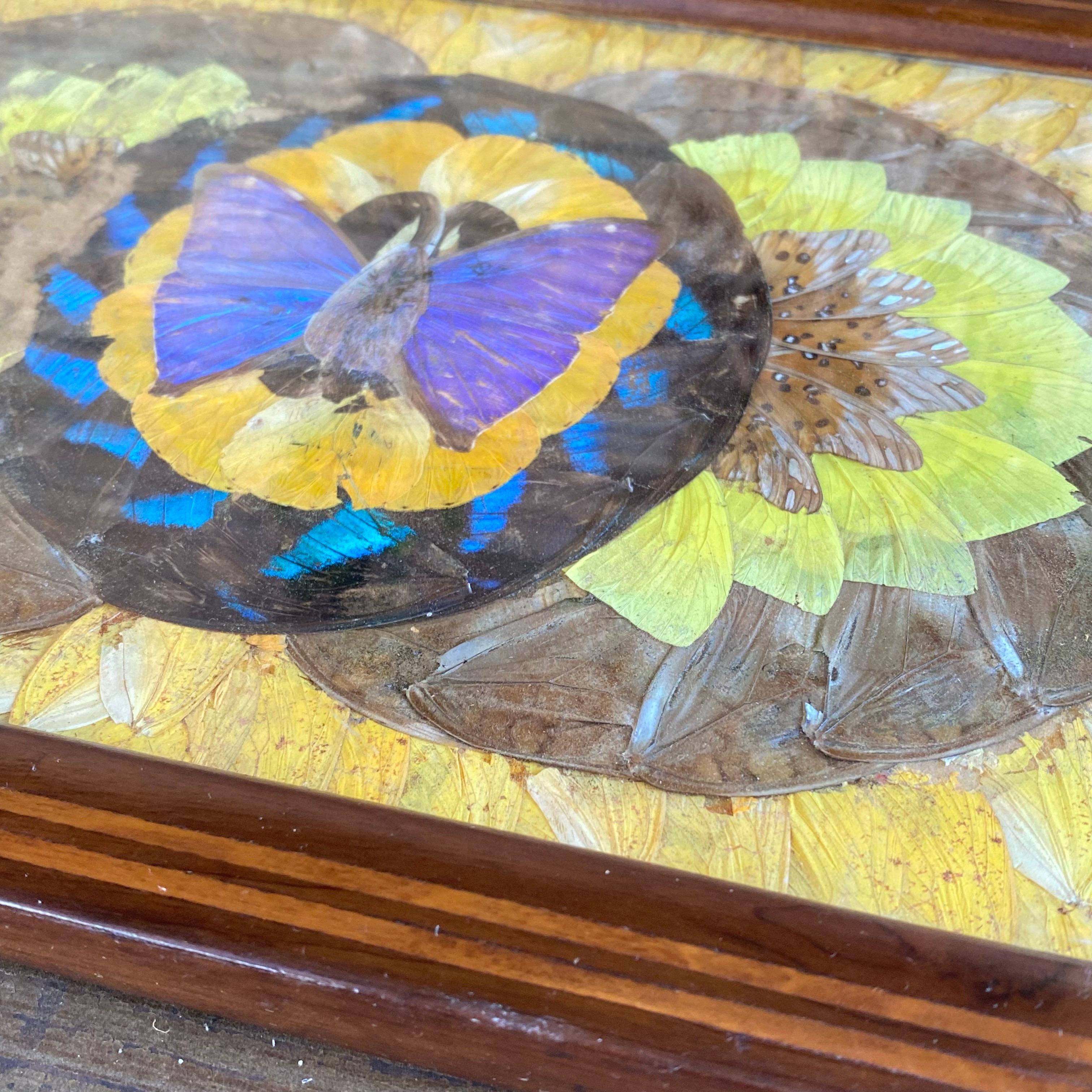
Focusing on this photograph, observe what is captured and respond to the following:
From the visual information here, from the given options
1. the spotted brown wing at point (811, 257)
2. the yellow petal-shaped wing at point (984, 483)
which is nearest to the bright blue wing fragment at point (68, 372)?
the spotted brown wing at point (811, 257)

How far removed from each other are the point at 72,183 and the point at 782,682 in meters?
1.28

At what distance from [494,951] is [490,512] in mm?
453

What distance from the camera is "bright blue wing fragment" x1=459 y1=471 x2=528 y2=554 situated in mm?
990

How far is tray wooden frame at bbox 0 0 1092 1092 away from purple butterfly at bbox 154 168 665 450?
1.58ft

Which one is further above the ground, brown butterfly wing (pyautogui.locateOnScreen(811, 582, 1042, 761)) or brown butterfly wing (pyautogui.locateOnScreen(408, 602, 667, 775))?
brown butterfly wing (pyautogui.locateOnScreen(811, 582, 1042, 761))

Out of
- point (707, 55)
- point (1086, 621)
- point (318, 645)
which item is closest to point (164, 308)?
point (318, 645)

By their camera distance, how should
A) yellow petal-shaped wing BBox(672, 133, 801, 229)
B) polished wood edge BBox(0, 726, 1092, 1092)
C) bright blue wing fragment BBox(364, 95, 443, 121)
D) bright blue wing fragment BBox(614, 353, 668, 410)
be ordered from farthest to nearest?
bright blue wing fragment BBox(364, 95, 443, 121), yellow petal-shaped wing BBox(672, 133, 801, 229), bright blue wing fragment BBox(614, 353, 668, 410), polished wood edge BBox(0, 726, 1092, 1092)

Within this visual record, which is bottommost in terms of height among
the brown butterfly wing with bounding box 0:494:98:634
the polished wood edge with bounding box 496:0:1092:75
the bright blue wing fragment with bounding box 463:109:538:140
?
the brown butterfly wing with bounding box 0:494:98:634

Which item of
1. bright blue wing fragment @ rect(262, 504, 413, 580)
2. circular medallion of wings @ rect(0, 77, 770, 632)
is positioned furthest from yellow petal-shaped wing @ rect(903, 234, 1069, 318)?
bright blue wing fragment @ rect(262, 504, 413, 580)

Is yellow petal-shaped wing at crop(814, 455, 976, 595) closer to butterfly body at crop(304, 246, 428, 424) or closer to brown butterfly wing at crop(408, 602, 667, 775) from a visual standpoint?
brown butterfly wing at crop(408, 602, 667, 775)

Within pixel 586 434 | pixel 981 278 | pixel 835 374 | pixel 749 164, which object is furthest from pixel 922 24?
pixel 586 434

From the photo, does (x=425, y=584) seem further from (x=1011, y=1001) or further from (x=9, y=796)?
(x=1011, y=1001)

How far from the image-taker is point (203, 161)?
1375mm

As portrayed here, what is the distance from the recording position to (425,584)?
0.97 m
